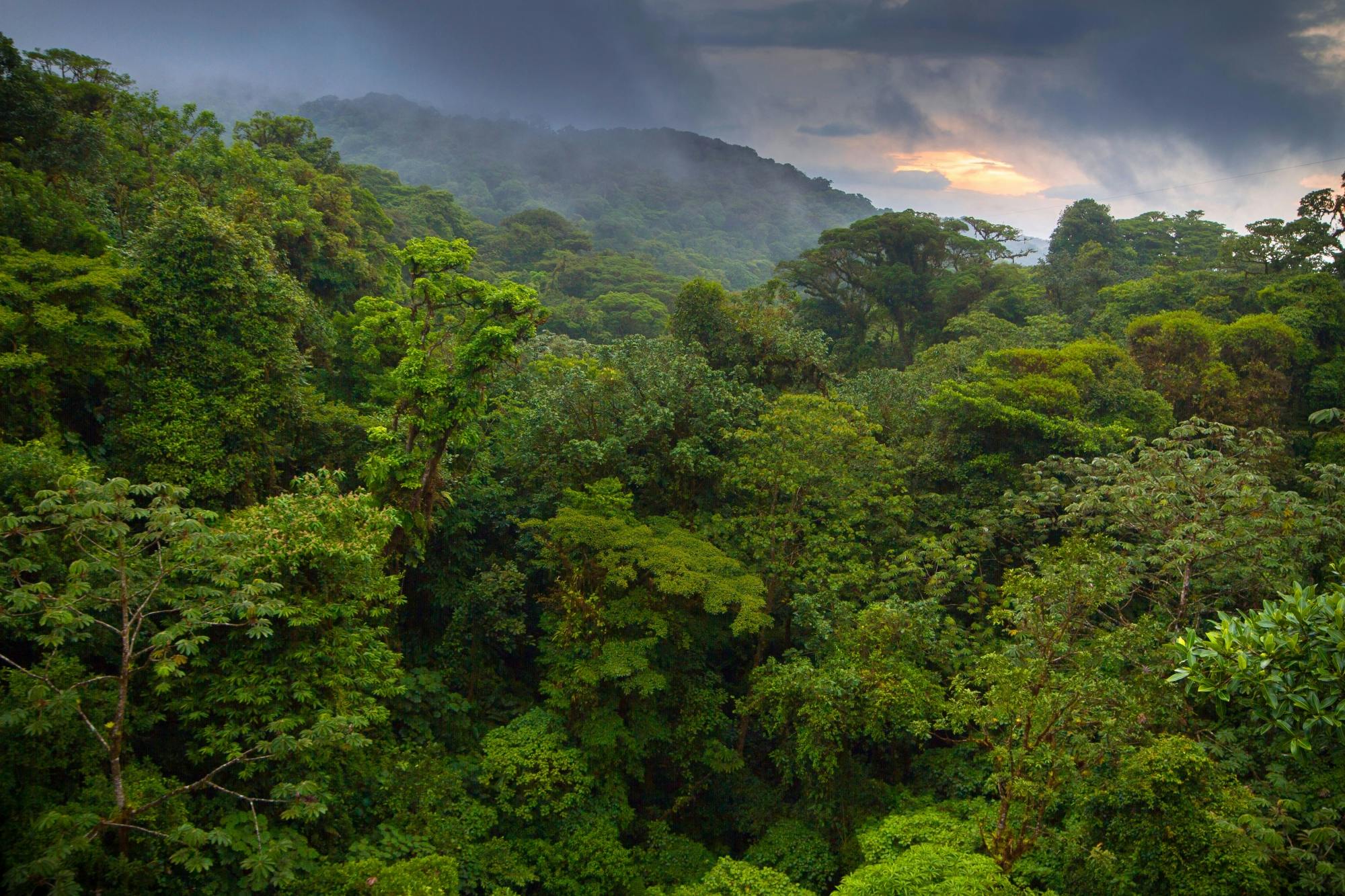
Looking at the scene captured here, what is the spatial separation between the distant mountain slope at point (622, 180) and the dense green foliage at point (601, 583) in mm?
65286

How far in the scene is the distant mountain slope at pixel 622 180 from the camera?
10044 cm

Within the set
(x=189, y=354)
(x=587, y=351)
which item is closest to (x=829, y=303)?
(x=587, y=351)

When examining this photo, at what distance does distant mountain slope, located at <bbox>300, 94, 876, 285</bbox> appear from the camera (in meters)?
100

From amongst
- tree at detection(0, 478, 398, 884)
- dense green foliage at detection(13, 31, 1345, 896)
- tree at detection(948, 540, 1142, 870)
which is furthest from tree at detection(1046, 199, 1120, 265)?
tree at detection(0, 478, 398, 884)

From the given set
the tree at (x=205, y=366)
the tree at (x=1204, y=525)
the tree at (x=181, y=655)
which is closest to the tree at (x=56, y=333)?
the tree at (x=205, y=366)

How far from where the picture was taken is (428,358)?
10.7 m

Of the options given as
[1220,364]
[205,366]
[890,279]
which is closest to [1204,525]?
[1220,364]

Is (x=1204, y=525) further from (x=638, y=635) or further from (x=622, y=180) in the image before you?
(x=622, y=180)

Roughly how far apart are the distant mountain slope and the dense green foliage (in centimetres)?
6529

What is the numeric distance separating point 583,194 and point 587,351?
4330 inches

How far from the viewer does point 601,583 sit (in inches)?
426

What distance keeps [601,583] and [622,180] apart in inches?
5057

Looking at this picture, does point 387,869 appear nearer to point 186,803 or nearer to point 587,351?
point 186,803

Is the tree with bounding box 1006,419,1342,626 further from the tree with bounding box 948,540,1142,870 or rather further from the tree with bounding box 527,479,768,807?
the tree with bounding box 527,479,768,807
